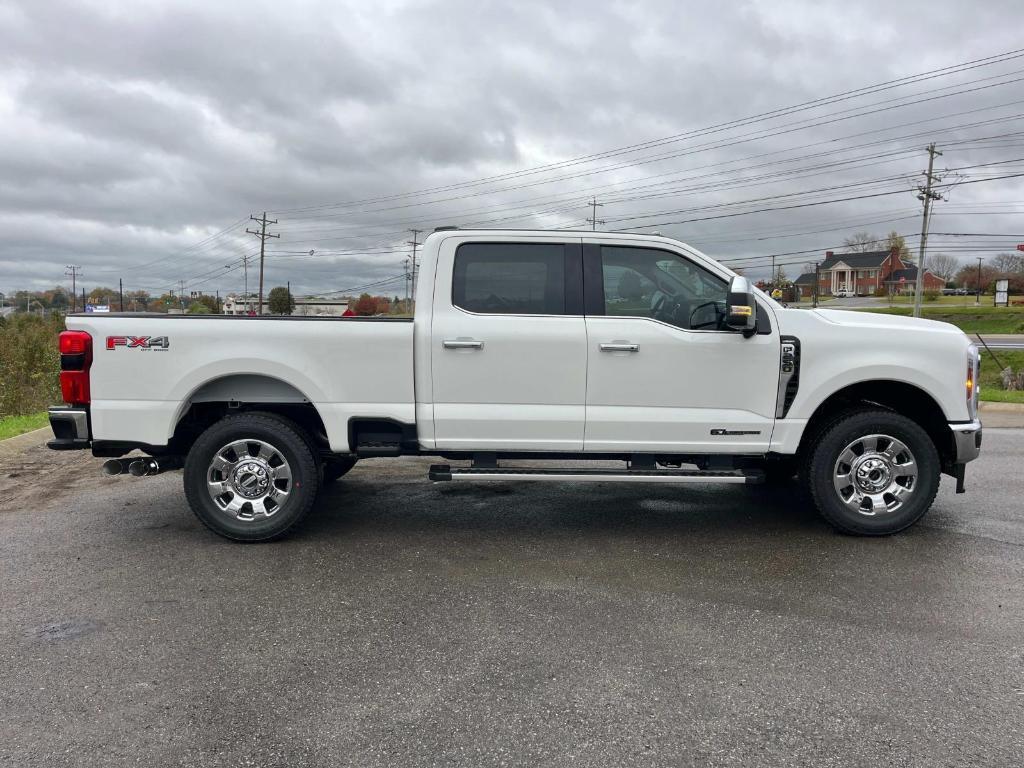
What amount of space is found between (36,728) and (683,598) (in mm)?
2997

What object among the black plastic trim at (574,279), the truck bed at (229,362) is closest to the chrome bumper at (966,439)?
the black plastic trim at (574,279)

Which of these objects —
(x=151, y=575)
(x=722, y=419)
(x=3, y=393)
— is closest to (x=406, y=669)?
(x=151, y=575)

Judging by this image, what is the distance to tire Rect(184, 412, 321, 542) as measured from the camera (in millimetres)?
4812

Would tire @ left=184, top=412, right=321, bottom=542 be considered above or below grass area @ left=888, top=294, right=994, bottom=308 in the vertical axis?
below

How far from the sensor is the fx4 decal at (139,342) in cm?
473

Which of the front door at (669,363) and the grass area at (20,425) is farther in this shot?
the grass area at (20,425)

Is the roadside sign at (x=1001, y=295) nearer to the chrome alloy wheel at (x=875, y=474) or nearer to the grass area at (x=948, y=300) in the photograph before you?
the grass area at (x=948, y=300)

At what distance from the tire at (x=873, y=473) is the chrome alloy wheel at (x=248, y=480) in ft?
11.8

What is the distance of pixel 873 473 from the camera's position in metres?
4.95

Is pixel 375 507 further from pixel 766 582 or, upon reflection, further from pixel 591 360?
pixel 766 582

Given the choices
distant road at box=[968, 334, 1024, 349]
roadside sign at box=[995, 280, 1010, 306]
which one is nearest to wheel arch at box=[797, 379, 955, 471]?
distant road at box=[968, 334, 1024, 349]

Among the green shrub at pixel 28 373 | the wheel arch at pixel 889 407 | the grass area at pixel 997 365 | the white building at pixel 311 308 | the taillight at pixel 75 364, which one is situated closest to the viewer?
the taillight at pixel 75 364

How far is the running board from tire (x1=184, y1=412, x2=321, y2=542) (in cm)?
90

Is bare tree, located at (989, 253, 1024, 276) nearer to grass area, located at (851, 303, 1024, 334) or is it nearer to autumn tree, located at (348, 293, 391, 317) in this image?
grass area, located at (851, 303, 1024, 334)
